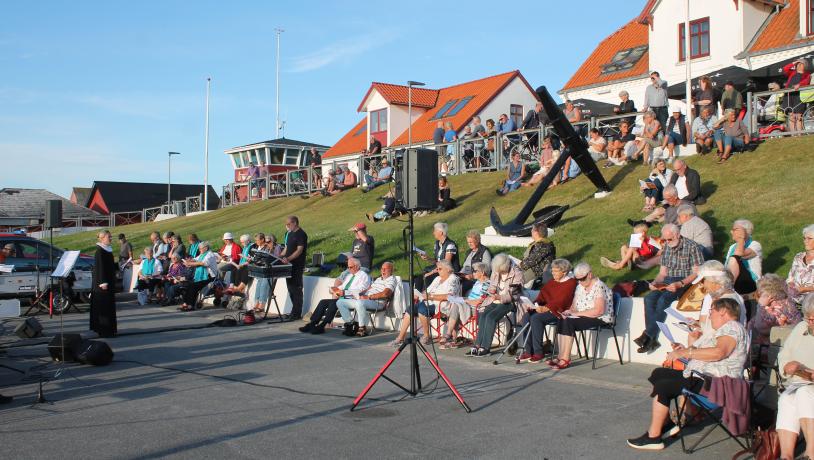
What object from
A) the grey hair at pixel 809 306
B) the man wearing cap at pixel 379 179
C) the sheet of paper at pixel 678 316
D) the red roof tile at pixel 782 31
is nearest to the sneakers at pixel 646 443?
the grey hair at pixel 809 306

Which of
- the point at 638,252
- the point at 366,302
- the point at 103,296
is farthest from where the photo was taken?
the point at 103,296

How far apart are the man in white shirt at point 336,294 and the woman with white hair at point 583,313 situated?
4310mm

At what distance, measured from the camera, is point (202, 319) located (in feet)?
50.5

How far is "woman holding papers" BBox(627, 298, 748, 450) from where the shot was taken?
6.09 metres

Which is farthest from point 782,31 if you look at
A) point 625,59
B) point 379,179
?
point 379,179

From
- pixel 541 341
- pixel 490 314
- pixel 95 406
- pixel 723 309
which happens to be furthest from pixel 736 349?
pixel 95 406

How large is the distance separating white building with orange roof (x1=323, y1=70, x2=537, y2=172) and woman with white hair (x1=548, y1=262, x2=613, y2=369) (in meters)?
33.2

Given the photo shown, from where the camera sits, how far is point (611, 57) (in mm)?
36969

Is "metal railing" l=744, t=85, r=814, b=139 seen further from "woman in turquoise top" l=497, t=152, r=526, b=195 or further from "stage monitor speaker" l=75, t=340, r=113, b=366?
"stage monitor speaker" l=75, t=340, r=113, b=366

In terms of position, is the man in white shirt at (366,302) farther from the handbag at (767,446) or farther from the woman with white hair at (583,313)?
the handbag at (767,446)

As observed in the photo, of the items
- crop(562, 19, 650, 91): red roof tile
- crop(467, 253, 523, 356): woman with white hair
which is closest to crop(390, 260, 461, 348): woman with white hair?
crop(467, 253, 523, 356): woman with white hair

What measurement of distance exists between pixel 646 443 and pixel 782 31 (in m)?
27.3

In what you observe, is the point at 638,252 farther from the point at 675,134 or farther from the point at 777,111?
the point at 777,111

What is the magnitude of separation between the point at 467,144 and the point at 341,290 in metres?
13.8
